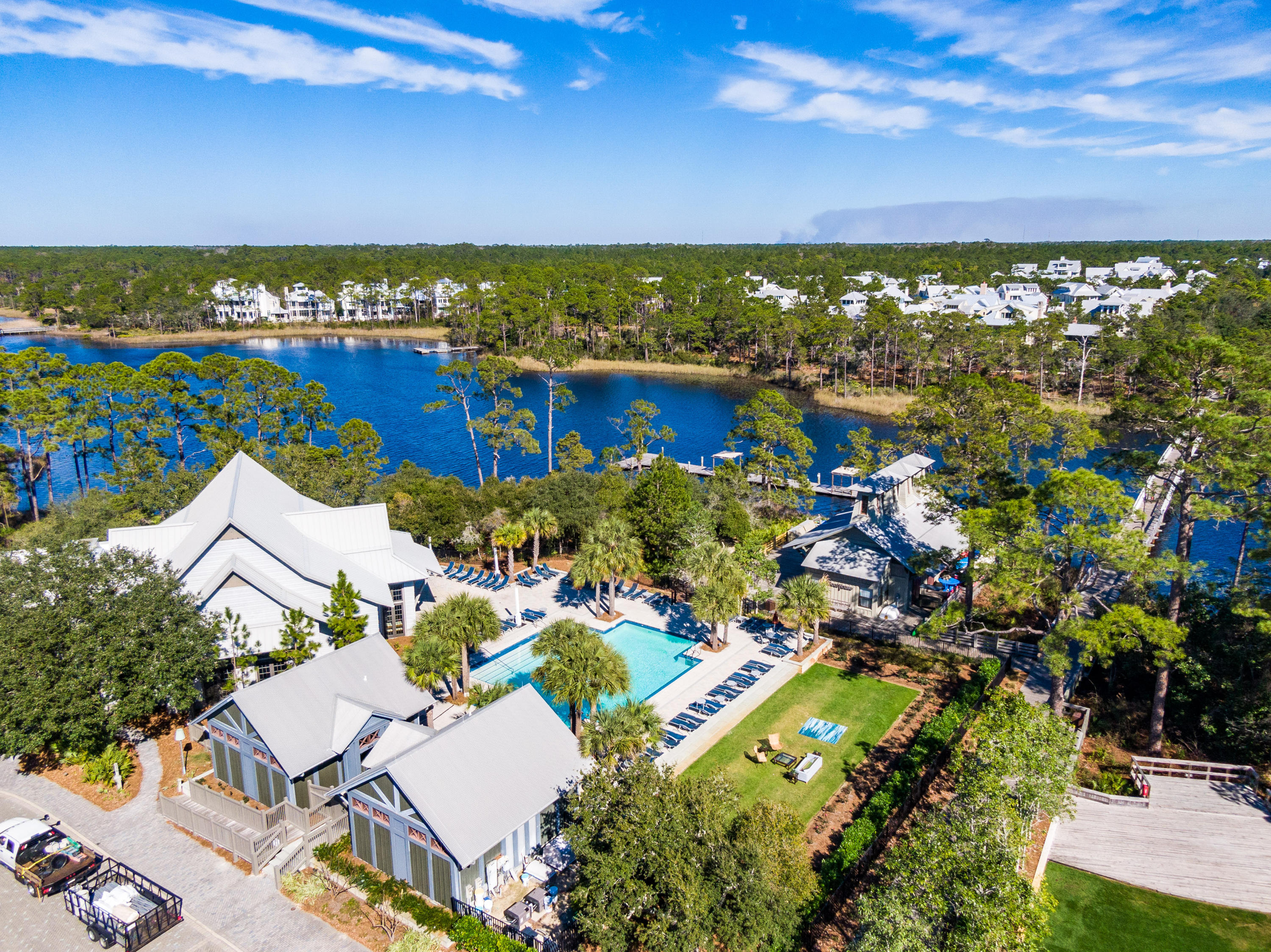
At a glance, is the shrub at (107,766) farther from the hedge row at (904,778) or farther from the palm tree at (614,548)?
the hedge row at (904,778)

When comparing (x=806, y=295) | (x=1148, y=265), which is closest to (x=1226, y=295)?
(x=806, y=295)

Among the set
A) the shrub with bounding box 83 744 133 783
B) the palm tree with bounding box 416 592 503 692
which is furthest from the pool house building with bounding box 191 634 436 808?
the palm tree with bounding box 416 592 503 692

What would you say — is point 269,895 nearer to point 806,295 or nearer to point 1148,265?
point 806,295

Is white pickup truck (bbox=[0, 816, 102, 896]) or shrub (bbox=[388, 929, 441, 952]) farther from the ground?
white pickup truck (bbox=[0, 816, 102, 896])

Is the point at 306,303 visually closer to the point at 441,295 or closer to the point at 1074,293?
the point at 441,295

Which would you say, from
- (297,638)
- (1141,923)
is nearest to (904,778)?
(1141,923)

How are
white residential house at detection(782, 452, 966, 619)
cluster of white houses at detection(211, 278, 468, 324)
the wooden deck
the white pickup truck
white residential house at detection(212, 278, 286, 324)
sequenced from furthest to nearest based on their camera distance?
cluster of white houses at detection(211, 278, 468, 324)
white residential house at detection(212, 278, 286, 324)
white residential house at detection(782, 452, 966, 619)
the wooden deck
the white pickup truck

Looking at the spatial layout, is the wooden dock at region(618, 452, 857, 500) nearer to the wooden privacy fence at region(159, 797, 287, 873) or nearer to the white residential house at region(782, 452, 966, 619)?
the white residential house at region(782, 452, 966, 619)
